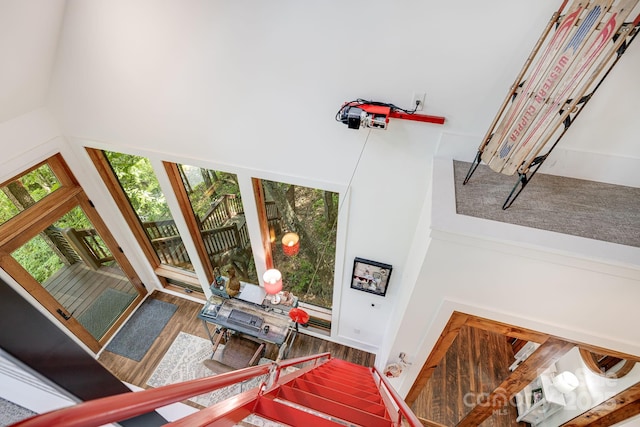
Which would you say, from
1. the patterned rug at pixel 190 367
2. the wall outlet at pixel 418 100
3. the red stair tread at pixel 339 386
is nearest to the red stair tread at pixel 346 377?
the red stair tread at pixel 339 386

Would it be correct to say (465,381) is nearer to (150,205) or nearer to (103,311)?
(150,205)

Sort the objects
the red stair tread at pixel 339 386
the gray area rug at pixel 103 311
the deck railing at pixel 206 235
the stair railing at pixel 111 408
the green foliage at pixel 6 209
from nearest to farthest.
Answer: the stair railing at pixel 111 408 → the red stair tread at pixel 339 386 → the green foliage at pixel 6 209 → the deck railing at pixel 206 235 → the gray area rug at pixel 103 311

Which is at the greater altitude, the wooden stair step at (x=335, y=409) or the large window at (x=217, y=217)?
the large window at (x=217, y=217)

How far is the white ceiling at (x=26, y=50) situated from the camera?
2.32 m

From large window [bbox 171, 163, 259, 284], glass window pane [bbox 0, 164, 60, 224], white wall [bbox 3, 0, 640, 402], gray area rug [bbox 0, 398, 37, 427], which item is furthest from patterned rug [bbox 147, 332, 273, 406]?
gray area rug [bbox 0, 398, 37, 427]

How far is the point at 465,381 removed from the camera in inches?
147

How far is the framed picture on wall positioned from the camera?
3416 mm

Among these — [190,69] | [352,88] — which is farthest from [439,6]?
[190,69]

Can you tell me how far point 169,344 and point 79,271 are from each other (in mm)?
1589

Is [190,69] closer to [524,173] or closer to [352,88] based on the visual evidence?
[352,88]

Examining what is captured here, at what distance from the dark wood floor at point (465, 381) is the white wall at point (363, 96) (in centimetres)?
90

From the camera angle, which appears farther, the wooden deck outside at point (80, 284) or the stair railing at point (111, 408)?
the wooden deck outside at point (80, 284)

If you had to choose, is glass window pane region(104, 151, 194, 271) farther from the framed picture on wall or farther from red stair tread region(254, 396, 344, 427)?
red stair tread region(254, 396, 344, 427)

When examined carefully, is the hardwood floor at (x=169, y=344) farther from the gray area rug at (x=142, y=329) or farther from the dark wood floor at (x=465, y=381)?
the dark wood floor at (x=465, y=381)
